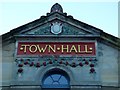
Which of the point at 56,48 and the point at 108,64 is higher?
the point at 56,48

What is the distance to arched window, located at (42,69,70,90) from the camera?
1731 centimetres

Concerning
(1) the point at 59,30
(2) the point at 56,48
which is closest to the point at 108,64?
(2) the point at 56,48

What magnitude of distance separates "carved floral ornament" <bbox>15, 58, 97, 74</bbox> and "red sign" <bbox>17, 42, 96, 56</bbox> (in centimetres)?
41

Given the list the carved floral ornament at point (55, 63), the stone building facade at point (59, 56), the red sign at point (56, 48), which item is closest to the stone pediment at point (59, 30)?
the stone building facade at point (59, 56)

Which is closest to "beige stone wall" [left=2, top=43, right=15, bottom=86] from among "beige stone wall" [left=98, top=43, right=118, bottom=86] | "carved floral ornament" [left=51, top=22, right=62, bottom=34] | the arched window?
the arched window

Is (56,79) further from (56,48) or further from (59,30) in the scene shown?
(59,30)

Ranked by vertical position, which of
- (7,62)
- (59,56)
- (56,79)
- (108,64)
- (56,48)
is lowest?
(56,79)

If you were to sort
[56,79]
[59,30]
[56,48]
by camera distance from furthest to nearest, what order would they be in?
[59,30] → [56,48] → [56,79]

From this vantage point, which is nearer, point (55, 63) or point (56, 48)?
point (55, 63)

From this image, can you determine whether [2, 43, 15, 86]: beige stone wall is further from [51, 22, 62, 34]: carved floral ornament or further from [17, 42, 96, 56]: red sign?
[51, 22, 62, 34]: carved floral ornament

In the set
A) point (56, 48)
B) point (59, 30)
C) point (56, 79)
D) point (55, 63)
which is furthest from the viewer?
point (59, 30)

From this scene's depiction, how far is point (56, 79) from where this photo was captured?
1761cm

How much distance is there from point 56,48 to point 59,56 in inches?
21.7

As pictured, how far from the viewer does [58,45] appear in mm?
18047
